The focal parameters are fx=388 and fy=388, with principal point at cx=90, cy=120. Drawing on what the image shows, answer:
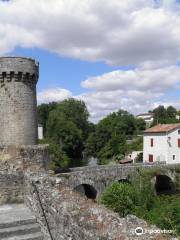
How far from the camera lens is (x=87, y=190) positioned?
3509 centimetres

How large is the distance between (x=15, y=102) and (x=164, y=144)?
86.8 feet

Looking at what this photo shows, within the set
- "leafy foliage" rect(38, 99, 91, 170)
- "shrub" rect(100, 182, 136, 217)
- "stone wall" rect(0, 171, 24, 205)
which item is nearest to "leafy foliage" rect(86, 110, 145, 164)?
"leafy foliage" rect(38, 99, 91, 170)

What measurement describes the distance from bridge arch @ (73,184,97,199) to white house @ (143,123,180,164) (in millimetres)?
13575

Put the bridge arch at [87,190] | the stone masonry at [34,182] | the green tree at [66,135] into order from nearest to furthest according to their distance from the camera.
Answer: the stone masonry at [34,182] < the bridge arch at [87,190] < the green tree at [66,135]

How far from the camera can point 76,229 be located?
729cm

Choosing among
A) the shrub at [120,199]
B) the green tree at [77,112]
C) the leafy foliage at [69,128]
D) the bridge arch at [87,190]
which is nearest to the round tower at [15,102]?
the shrub at [120,199]

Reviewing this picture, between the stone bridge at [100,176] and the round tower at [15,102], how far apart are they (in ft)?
22.5

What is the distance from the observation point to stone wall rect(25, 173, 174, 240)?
20.2 feet

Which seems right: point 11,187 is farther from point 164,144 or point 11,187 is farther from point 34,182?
point 164,144

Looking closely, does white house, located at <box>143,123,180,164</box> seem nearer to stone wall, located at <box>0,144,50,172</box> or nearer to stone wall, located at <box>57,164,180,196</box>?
stone wall, located at <box>57,164,180,196</box>

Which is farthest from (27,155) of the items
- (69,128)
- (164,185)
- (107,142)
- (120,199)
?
Result: (69,128)

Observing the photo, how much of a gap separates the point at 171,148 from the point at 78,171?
690 inches

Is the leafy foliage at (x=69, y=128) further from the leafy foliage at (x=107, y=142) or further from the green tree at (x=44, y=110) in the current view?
the green tree at (x=44, y=110)

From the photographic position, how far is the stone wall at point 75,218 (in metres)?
6.17
